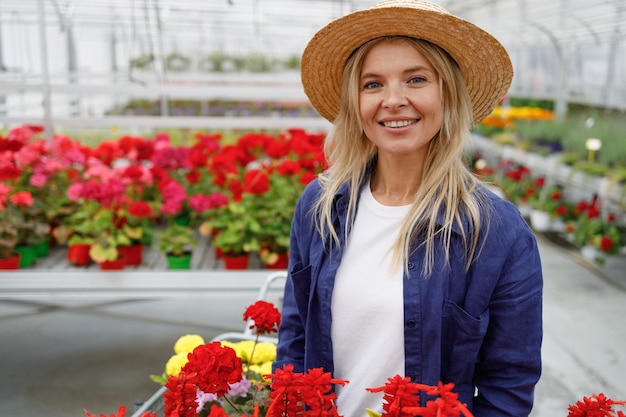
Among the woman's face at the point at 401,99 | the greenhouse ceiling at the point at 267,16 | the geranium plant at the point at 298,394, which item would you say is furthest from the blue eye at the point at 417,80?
the greenhouse ceiling at the point at 267,16

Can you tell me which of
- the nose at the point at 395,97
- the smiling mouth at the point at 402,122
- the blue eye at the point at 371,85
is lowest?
the smiling mouth at the point at 402,122

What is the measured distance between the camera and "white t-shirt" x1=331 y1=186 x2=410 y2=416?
111 centimetres

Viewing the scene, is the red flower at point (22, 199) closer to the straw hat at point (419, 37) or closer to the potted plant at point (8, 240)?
the potted plant at point (8, 240)

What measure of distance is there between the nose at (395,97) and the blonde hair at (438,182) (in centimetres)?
9

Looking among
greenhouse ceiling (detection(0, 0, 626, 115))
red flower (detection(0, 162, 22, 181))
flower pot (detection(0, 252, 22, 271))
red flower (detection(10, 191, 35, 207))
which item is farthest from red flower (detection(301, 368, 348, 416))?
greenhouse ceiling (detection(0, 0, 626, 115))

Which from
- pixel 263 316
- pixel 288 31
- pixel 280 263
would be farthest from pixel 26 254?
pixel 288 31

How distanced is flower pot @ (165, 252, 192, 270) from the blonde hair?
5.40 feet

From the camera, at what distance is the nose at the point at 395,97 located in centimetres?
106

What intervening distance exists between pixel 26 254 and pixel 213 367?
2355 millimetres

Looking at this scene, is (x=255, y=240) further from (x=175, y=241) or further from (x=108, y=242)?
(x=108, y=242)

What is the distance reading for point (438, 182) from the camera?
1.13 m

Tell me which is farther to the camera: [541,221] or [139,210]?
[541,221]

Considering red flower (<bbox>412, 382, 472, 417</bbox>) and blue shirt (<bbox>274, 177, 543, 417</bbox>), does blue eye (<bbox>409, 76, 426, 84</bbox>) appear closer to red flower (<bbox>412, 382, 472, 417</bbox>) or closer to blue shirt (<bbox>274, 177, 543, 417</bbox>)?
blue shirt (<bbox>274, 177, 543, 417</bbox>)

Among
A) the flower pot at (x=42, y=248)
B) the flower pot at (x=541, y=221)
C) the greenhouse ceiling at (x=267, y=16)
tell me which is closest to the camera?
the flower pot at (x=42, y=248)
